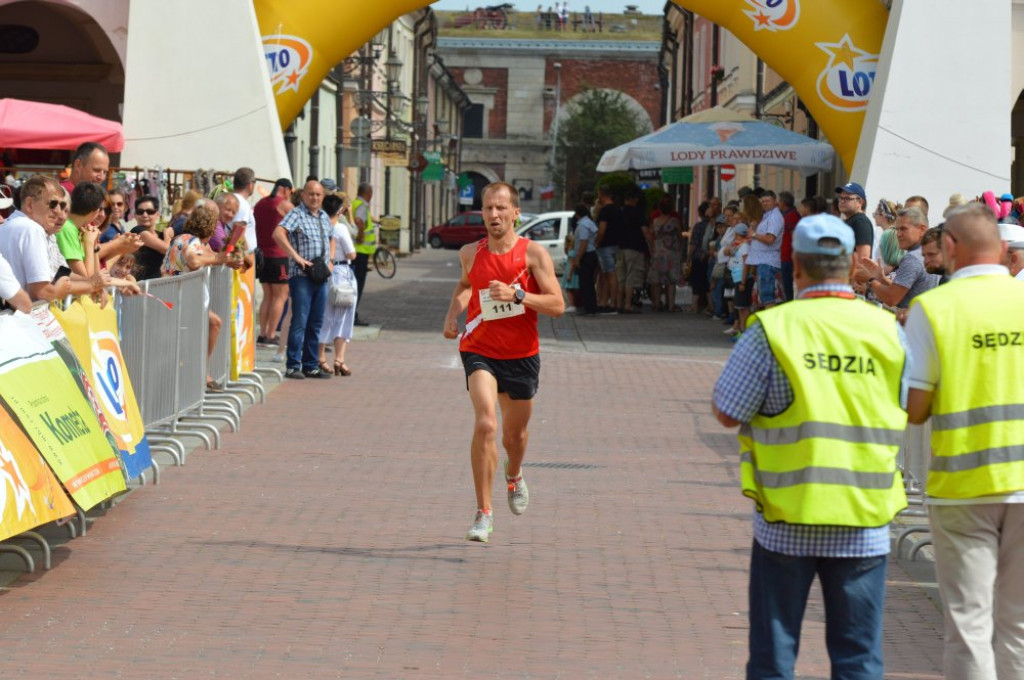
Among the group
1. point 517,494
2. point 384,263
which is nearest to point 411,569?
point 517,494

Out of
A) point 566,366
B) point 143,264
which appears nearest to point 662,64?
point 566,366

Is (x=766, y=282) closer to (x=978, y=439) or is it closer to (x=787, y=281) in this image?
(x=787, y=281)

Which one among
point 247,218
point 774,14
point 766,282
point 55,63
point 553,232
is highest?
point 774,14

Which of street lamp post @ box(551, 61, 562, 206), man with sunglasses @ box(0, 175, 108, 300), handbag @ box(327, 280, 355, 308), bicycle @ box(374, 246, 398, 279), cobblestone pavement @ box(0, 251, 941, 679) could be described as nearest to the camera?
cobblestone pavement @ box(0, 251, 941, 679)

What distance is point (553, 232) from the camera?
38.4m

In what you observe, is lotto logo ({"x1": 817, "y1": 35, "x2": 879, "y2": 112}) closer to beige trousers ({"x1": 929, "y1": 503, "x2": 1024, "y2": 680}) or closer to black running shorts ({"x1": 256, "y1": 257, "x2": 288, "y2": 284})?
black running shorts ({"x1": 256, "y1": 257, "x2": 288, "y2": 284})

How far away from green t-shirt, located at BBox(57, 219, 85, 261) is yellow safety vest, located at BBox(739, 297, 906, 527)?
20.3 feet

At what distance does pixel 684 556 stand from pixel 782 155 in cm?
1558

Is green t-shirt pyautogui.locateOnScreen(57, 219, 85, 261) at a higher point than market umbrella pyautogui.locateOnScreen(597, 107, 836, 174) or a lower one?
lower

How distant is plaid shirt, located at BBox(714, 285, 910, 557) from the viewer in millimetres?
4660

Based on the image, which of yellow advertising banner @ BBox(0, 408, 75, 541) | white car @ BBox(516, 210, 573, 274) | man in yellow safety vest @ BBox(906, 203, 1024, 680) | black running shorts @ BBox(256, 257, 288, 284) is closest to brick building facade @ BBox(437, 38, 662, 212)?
white car @ BBox(516, 210, 573, 274)

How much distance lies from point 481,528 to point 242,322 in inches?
258

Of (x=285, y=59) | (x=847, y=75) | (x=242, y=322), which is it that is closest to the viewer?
(x=242, y=322)

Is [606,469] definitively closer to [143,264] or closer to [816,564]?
[143,264]
